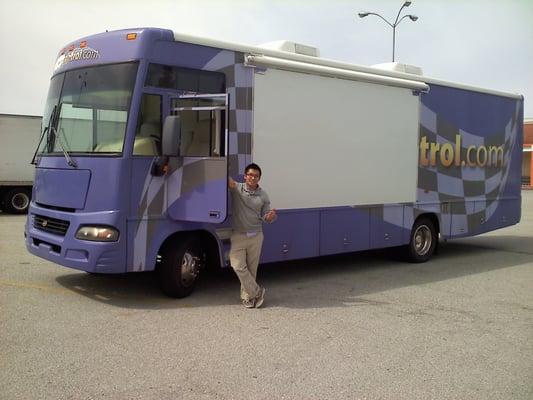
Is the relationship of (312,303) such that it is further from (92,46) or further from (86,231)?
(92,46)

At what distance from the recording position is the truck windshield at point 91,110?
6.24 metres

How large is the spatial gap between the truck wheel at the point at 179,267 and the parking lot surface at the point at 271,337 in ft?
0.72

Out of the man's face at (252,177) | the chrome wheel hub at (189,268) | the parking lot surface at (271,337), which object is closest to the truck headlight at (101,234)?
the parking lot surface at (271,337)

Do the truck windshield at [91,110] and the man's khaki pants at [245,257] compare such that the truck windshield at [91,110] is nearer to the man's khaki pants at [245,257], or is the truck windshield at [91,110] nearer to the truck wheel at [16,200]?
the man's khaki pants at [245,257]

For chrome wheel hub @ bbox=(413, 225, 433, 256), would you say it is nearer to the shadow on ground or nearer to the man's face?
the shadow on ground

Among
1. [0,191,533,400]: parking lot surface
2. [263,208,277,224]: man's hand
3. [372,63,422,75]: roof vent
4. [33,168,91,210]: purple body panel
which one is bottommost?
[0,191,533,400]: parking lot surface

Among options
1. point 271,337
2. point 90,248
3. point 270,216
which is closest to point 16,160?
point 90,248

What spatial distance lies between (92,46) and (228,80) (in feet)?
5.36

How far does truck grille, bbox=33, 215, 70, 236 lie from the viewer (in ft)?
21.0

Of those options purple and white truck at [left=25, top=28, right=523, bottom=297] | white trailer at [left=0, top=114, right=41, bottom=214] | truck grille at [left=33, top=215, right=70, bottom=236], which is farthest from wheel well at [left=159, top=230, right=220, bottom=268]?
white trailer at [left=0, top=114, right=41, bottom=214]

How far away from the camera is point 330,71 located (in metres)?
7.94

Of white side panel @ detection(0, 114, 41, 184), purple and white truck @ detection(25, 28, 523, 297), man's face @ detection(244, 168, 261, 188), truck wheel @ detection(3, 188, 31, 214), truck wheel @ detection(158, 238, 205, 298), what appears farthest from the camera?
truck wheel @ detection(3, 188, 31, 214)

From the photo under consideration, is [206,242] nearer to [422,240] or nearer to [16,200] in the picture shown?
[422,240]

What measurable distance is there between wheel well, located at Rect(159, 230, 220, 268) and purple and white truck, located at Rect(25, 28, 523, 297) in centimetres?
2
